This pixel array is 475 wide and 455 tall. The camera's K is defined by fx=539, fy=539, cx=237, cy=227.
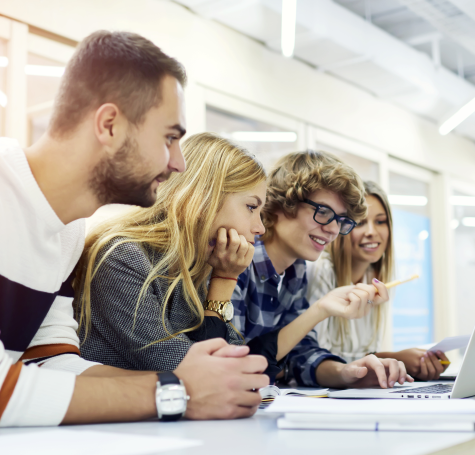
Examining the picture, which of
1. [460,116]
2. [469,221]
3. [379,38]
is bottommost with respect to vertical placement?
[469,221]

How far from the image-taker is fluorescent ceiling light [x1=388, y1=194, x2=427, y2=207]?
5.95 m

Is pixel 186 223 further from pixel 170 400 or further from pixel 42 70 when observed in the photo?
pixel 42 70

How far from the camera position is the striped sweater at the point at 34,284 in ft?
2.69

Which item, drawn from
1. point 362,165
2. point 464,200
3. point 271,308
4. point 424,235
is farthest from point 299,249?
point 464,200

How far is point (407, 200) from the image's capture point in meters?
6.21

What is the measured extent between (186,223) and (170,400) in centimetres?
60

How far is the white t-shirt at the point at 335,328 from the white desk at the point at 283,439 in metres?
1.32

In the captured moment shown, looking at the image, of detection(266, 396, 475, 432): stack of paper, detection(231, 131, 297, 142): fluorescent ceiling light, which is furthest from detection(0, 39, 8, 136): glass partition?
detection(266, 396, 475, 432): stack of paper

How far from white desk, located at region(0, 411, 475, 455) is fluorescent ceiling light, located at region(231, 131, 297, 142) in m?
3.50

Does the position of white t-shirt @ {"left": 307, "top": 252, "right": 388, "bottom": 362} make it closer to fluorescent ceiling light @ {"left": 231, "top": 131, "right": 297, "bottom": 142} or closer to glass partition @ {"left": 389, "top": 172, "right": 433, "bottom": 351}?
fluorescent ceiling light @ {"left": 231, "top": 131, "right": 297, "bottom": 142}

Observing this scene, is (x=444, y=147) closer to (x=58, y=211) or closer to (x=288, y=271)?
(x=288, y=271)

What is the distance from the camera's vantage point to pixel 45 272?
1.00 m

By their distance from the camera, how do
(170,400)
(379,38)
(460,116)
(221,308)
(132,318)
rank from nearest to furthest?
(170,400), (132,318), (221,308), (379,38), (460,116)

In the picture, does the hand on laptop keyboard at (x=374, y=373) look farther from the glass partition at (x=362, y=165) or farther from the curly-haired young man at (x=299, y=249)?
the glass partition at (x=362, y=165)
